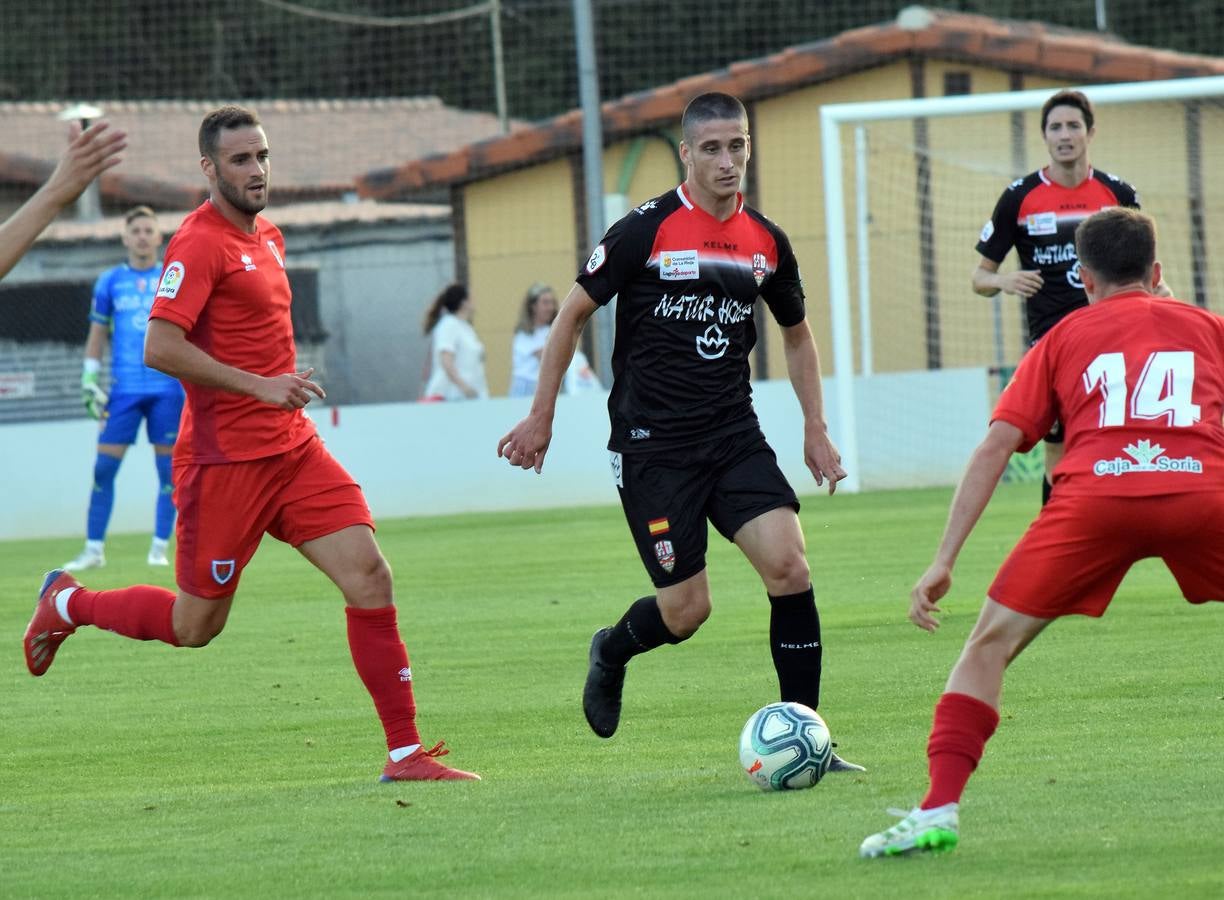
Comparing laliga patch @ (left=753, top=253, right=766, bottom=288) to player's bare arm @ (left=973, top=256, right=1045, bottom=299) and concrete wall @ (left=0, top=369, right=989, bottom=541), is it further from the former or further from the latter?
concrete wall @ (left=0, top=369, right=989, bottom=541)

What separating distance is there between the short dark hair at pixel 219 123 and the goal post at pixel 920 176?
35.9 ft

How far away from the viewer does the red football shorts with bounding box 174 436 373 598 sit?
6.89 m

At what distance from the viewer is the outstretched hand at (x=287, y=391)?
6.62 m

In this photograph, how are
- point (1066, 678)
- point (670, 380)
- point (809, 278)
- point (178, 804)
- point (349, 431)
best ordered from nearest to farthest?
point (178, 804) < point (670, 380) < point (1066, 678) < point (349, 431) < point (809, 278)

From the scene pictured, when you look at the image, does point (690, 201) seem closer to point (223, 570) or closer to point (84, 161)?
point (223, 570)

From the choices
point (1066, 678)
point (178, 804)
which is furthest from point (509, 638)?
point (178, 804)

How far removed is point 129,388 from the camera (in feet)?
48.3

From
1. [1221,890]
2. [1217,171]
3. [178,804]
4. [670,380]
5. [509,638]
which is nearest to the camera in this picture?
[1221,890]

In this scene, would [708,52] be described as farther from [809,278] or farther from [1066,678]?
[1066,678]

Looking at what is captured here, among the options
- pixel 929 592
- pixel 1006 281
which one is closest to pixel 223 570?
pixel 929 592

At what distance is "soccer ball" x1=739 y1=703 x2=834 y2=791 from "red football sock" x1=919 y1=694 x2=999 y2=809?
1159mm

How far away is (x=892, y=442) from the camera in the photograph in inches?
770

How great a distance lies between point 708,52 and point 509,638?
86.5ft

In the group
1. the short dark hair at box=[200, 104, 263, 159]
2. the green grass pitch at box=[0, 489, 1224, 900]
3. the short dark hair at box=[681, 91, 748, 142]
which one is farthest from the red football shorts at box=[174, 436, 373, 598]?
the short dark hair at box=[681, 91, 748, 142]
